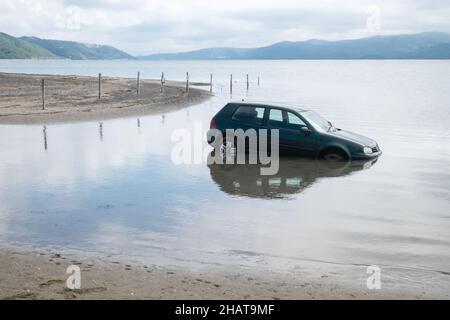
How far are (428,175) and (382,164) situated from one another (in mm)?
1726

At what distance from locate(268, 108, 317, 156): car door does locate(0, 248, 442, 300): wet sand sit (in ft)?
28.3

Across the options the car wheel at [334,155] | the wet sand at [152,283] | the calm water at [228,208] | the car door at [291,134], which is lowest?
the wet sand at [152,283]

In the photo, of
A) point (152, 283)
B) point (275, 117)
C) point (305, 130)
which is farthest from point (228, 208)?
point (275, 117)

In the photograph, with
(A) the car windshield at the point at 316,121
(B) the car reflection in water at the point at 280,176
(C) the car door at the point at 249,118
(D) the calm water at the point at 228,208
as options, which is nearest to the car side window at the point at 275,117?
(C) the car door at the point at 249,118

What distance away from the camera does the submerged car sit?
1543 centimetres

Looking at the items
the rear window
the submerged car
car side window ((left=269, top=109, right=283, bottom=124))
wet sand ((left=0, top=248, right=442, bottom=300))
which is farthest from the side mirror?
wet sand ((left=0, top=248, right=442, bottom=300))

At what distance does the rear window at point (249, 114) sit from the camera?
15977 millimetres

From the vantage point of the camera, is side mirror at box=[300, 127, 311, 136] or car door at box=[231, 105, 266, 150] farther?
car door at box=[231, 105, 266, 150]

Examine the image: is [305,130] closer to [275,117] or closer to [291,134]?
[291,134]

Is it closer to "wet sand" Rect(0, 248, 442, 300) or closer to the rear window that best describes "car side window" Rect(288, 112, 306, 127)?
the rear window

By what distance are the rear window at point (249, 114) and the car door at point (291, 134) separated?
0.33m

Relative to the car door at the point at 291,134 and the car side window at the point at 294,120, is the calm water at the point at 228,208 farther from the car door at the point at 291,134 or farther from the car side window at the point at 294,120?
the car side window at the point at 294,120

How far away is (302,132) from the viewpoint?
51.0ft

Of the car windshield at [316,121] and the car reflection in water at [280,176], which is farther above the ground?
the car windshield at [316,121]
